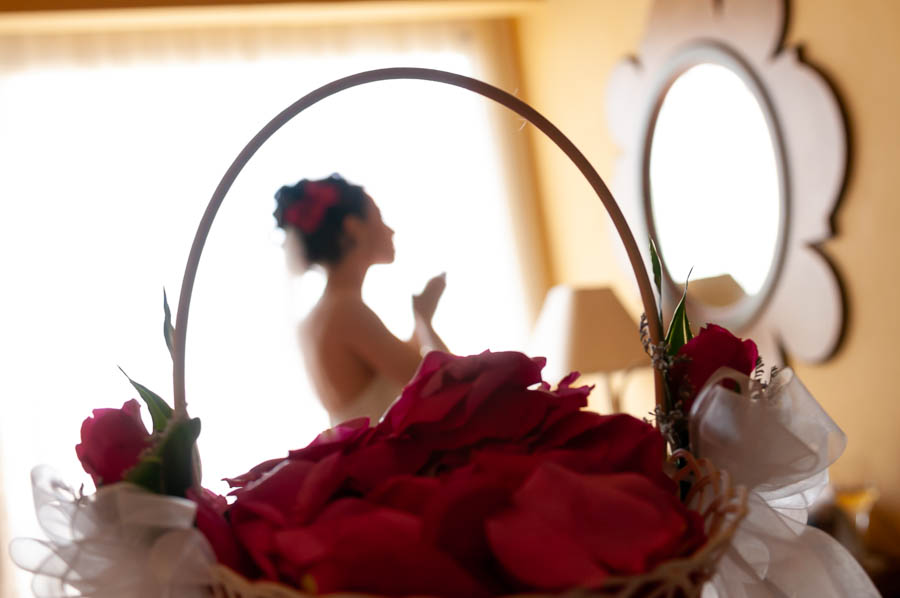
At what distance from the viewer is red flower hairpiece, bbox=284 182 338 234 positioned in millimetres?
2152

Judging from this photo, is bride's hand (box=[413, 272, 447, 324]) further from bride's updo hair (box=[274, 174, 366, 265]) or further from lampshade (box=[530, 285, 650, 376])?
lampshade (box=[530, 285, 650, 376])

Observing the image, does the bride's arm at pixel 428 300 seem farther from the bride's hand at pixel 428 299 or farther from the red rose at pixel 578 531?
the red rose at pixel 578 531

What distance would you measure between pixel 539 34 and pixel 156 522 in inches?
124

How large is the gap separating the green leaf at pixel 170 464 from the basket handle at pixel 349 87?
6cm

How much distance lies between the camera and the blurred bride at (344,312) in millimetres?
2123

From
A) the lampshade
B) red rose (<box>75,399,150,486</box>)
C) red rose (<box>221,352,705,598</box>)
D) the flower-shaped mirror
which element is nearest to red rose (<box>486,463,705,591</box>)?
red rose (<box>221,352,705,598</box>)

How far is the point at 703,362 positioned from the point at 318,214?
165cm

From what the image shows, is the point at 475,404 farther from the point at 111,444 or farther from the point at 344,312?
the point at 344,312

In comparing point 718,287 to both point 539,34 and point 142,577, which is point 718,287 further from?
point 142,577

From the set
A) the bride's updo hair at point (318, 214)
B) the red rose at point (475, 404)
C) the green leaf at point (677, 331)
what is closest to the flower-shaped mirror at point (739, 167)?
the bride's updo hair at point (318, 214)

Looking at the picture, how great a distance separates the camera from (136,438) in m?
0.56

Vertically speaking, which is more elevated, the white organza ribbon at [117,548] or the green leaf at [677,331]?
the green leaf at [677,331]

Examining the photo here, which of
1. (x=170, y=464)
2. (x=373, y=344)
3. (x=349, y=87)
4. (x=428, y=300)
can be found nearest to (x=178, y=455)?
(x=170, y=464)

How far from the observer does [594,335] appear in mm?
2406
